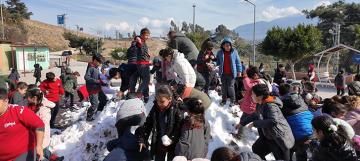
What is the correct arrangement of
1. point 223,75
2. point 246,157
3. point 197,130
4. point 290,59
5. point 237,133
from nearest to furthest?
point 246,157 < point 197,130 < point 237,133 < point 223,75 < point 290,59

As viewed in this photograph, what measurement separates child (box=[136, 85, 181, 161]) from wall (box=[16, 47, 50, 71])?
1580 inches

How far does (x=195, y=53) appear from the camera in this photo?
840 centimetres

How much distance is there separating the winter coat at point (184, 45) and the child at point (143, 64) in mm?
569

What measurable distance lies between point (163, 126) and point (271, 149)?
1.67 m

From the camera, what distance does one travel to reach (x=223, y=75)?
26.5 ft

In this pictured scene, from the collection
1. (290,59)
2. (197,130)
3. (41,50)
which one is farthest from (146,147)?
(41,50)

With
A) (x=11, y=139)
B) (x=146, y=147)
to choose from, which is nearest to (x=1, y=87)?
(x=11, y=139)

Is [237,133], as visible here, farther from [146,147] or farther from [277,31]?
[277,31]

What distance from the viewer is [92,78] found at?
8195 mm

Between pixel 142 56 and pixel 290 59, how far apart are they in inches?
997

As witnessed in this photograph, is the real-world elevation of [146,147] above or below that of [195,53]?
below

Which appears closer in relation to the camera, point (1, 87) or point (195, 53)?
point (1, 87)

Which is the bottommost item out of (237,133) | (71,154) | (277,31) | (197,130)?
(71,154)

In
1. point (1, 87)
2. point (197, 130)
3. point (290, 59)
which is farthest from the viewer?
point (290, 59)
